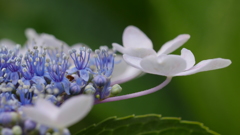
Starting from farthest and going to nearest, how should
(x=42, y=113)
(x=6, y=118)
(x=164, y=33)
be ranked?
(x=164, y=33)
(x=6, y=118)
(x=42, y=113)

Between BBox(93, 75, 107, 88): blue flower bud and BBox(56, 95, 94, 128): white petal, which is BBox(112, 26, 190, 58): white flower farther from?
BBox(56, 95, 94, 128): white petal

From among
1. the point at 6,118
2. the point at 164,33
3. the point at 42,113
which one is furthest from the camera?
the point at 164,33

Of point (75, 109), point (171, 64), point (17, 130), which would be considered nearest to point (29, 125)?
point (17, 130)

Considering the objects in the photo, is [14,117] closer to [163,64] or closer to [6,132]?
[6,132]

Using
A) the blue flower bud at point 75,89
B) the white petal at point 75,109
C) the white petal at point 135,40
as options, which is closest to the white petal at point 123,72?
the white petal at point 135,40

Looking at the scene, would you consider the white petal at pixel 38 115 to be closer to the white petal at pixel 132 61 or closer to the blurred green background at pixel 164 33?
the white petal at pixel 132 61

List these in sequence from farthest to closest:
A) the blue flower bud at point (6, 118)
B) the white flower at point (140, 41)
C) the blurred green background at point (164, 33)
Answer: the blurred green background at point (164, 33) → the white flower at point (140, 41) → the blue flower bud at point (6, 118)
